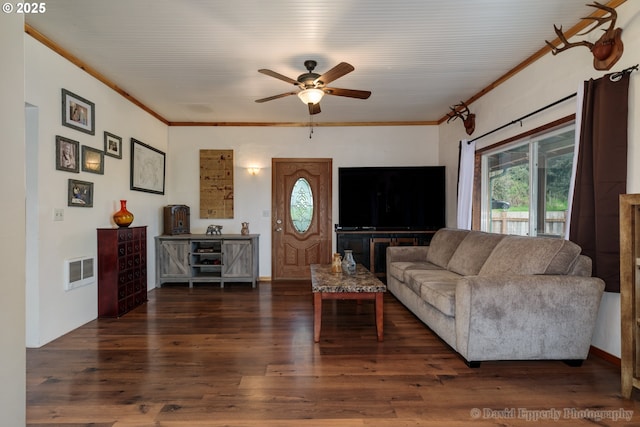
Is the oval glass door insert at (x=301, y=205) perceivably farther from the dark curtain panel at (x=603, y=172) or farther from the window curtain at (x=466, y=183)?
the dark curtain panel at (x=603, y=172)

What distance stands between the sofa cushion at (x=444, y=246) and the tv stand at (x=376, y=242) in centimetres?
79

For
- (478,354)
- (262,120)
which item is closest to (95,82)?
(262,120)

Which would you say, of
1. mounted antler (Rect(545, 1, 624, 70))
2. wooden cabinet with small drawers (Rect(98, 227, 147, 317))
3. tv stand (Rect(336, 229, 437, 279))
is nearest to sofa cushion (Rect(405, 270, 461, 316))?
tv stand (Rect(336, 229, 437, 279))

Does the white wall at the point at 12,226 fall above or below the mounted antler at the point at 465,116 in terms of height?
below

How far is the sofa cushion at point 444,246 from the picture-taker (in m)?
4.07

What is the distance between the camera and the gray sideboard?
5.19 metres

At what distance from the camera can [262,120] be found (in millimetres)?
5660

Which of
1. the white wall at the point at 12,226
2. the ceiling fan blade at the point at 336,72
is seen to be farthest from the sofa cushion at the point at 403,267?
the white wall at the point at 12,226

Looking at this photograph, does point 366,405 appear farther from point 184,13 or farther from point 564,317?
point 184,13

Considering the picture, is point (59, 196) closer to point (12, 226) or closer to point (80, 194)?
point (80, 194)

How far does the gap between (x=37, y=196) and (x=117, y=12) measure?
1.68m

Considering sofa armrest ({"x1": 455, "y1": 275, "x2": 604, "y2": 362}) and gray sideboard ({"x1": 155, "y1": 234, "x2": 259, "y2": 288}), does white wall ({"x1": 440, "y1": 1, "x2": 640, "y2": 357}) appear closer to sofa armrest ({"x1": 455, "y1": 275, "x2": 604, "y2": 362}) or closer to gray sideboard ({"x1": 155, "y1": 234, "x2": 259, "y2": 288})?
sofa armrest ({"x1": 455, "y1": 275, "x2": 604, "y2": 362})

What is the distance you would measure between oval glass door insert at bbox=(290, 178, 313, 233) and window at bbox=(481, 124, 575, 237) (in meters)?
2.73

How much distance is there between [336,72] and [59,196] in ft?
9.25
